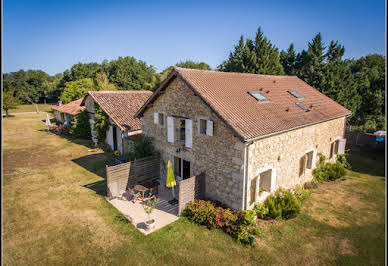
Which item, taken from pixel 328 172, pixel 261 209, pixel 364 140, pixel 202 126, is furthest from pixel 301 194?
pixel 364 140

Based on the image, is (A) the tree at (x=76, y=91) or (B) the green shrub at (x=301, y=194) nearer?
(B) the green shrub at (x=301, y=194)

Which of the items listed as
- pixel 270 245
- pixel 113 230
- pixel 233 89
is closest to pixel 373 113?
pixel 233 89

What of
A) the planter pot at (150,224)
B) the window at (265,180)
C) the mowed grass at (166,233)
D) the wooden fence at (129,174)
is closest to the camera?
the mowed grass at (166,233)

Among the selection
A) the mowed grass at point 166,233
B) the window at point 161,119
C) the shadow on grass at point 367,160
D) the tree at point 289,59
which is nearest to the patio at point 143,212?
the mowed grass at point 166,233

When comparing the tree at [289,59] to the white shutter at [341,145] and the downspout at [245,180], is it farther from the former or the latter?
the downspout at [245,180]

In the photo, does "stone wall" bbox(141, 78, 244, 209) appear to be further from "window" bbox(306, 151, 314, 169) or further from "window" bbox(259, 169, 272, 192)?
"window" bbox(306, 151, 314, 169)

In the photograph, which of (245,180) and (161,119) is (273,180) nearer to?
(245,180)

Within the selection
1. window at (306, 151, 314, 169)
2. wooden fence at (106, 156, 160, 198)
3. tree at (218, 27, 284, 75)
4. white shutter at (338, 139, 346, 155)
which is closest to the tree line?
tree at (218, 27, 284, 75)
